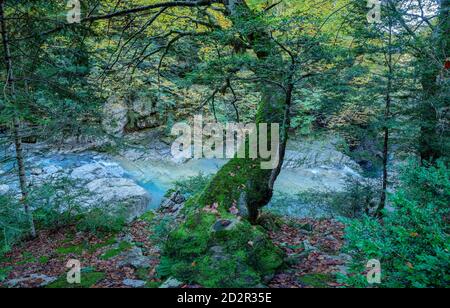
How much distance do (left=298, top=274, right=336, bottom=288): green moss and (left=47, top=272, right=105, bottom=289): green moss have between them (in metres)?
2.84

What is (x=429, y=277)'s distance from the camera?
200 cm

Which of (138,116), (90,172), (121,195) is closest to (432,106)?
(121,195)

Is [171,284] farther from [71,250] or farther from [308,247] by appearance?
[71,250]

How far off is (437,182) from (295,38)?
7.96 feet

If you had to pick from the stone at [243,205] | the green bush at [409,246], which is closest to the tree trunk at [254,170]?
the stone at [243,205]

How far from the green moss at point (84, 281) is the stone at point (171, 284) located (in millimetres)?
1231

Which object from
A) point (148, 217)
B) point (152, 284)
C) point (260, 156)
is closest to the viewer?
point (152, 284)

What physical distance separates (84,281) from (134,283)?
2.78 feet

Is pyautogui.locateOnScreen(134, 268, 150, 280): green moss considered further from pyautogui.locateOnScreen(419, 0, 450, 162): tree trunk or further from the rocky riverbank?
the rocky riverbank

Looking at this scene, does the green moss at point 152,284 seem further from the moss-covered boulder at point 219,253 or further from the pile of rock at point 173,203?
the pile of rock at point 173,203

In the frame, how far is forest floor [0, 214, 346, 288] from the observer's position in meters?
3.83

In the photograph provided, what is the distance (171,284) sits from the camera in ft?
11.2

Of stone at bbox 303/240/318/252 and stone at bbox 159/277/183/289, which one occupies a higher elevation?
stone at bbox 159/277/183/289

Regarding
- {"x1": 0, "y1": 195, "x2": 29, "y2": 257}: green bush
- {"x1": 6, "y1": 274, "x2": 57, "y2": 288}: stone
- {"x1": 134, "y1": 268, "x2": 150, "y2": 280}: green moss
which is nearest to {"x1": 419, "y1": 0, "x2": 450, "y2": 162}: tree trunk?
{"x1": 134, "y1": 268, "x2": 150, "y2": 280}: green moss
